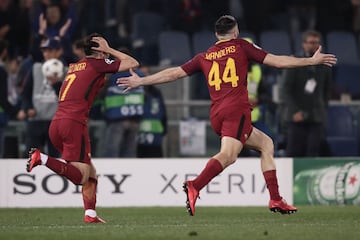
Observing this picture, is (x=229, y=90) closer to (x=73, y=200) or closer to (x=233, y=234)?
(x=233, y=234)

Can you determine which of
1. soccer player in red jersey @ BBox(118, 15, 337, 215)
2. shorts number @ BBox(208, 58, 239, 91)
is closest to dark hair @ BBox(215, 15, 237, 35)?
soccer player in red jersey @ BBox(118, 15, 337, 215)

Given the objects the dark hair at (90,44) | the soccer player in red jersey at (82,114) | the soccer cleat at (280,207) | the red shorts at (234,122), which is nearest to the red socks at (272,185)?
the soccer cleat at (280,207)

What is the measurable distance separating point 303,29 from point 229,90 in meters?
9.66

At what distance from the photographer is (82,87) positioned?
45.1 ft

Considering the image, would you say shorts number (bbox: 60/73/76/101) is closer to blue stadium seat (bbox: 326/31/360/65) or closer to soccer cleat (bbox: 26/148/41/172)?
soccer cleat (bbox: 26/148/41/172)

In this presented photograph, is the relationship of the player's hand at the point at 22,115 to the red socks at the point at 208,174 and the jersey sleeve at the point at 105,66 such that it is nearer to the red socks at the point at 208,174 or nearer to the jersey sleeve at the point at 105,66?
the jersey sleeve at the point at 105,66

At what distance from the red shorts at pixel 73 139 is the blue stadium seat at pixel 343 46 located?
351 inches

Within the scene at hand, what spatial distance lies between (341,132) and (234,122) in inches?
268

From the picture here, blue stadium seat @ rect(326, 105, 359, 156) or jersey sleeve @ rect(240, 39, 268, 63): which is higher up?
jersey sleeve @ rect(240, 39, 268, 63)

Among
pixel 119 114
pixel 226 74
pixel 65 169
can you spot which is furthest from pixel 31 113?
pixel 226 74

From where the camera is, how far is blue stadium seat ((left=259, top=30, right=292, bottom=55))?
71.1 feet

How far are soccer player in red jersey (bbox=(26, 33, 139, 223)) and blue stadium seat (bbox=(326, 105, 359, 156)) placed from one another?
680 cm

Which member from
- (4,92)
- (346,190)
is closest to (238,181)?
(346,190)

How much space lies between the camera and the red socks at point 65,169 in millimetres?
13581
